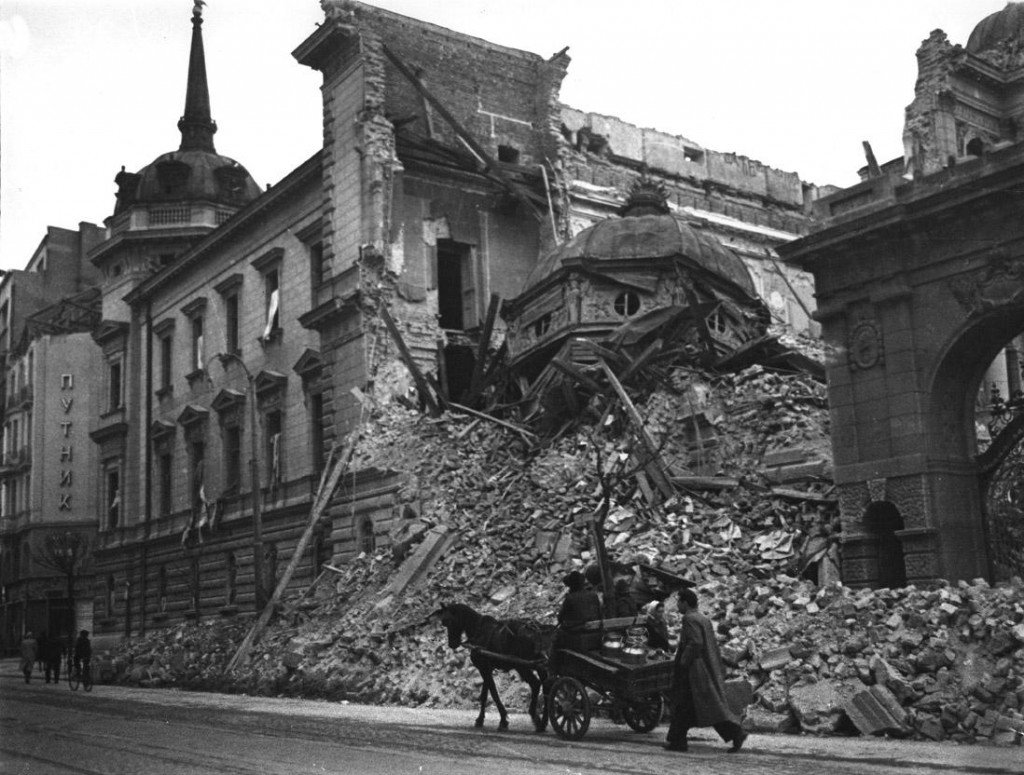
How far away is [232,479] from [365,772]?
3087 cm

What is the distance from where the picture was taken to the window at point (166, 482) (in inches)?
1725

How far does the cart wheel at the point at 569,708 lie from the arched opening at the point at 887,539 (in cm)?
658

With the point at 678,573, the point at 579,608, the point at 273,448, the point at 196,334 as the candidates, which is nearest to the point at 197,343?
the point at 196,334

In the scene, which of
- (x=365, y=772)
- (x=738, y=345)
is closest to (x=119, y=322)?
(x=738, y=345)

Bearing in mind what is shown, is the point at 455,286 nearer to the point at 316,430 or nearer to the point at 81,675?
the point at 316,430

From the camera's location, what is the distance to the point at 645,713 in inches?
516

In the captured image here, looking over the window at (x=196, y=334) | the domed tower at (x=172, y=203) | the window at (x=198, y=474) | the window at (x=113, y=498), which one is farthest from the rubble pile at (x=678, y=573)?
the domed tower at (x=172, y=203)

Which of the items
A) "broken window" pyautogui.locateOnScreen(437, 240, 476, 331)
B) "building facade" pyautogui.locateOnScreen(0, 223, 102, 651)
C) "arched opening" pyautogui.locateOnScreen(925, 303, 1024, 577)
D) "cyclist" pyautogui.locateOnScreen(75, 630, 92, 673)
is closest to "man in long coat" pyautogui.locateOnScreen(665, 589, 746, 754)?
"arched opening" pyautogui.locateOnScreen(925, 303, 1024, 577)

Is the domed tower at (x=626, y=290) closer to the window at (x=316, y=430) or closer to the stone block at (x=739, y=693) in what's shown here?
the window at (x=316, y=430)

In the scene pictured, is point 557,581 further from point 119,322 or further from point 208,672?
point 119,322

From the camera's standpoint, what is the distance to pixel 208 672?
27.0 meters

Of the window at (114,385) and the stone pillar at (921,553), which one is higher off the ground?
the window at (114,385)

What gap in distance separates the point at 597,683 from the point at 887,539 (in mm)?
6703

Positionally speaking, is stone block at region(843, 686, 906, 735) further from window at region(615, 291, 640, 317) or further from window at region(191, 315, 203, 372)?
window at region(191, 315, 203, 372)
